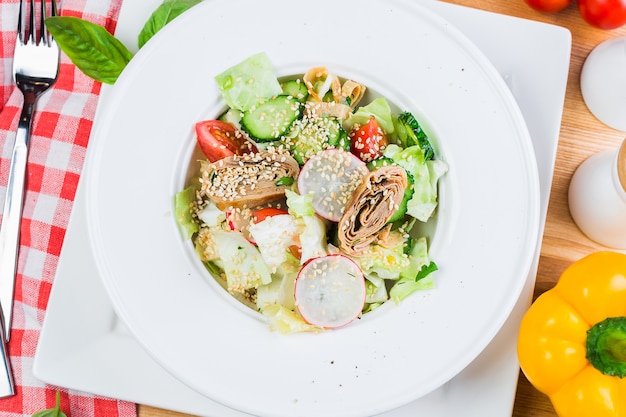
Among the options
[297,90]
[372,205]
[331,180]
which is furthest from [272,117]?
[372,205]

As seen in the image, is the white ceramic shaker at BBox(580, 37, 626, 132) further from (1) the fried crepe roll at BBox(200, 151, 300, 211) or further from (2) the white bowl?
(1) the fried crepe roll at BBox(200, 151, 300, 211)

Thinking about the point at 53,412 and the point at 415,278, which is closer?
the point at 415,278

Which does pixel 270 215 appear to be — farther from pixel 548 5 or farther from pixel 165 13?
pixel 548 5

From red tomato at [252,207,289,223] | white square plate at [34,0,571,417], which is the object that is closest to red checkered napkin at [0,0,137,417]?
white square plate at [34,0,571,417]

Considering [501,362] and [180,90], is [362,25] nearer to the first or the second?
[180,90]

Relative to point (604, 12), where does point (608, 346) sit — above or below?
below

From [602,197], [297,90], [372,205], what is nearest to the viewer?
[372,205]
